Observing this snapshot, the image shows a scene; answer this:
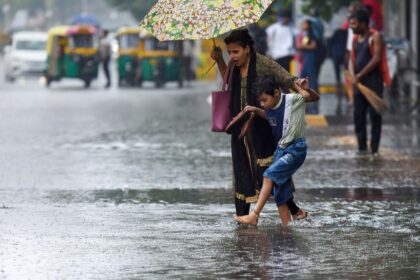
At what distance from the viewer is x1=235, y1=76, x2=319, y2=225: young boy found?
10.3 meters

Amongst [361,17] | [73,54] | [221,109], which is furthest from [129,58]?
[221,109]

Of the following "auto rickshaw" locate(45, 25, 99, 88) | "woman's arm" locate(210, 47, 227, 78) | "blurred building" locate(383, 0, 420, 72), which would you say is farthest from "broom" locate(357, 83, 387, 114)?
"auto rickshaw" locate(45, 25, 99, 88)

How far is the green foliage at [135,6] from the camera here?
79.3 m

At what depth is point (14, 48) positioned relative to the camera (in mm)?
54000

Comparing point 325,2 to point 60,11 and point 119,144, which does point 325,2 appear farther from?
point 60,11

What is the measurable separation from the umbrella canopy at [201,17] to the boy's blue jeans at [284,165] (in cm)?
97

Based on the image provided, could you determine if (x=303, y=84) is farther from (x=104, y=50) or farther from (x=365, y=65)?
(x=104, y=50)

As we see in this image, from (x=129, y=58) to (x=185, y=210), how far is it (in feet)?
113

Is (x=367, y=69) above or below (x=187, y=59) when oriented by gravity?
above

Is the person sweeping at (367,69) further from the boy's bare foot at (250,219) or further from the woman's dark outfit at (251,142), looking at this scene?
the boy's bare foot at (250,219)

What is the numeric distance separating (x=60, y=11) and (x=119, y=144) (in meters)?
119

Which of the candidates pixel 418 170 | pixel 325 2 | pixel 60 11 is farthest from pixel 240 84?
pixel 60 11

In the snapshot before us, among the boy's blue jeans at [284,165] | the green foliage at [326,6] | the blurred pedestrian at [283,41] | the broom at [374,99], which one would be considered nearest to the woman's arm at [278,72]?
the boy's blue jeans at [284,165]

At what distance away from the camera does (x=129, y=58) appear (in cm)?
4578
